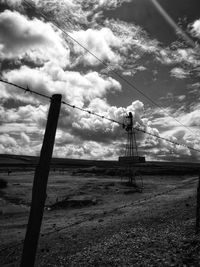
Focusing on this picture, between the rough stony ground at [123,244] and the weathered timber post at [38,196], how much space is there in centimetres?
391

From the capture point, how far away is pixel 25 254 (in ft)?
19.7

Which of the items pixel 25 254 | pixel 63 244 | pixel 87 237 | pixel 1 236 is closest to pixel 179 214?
pixel 87 237

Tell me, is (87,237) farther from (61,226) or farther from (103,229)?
(61,226)

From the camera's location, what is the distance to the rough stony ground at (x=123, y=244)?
9.09 m

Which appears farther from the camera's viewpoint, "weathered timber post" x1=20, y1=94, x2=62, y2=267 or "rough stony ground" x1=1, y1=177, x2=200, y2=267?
"rough stony ground" x1=1, y1=177, x2=200, y2=267

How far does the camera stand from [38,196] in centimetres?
609

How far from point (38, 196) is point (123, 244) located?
606cm

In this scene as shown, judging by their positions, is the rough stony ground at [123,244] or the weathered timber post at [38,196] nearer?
the weathered timber post at [38,196]

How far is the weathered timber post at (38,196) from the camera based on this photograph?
236 inches

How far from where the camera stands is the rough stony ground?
909 centimetres

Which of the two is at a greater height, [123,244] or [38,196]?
[38,196]

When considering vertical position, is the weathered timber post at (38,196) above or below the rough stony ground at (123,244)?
above

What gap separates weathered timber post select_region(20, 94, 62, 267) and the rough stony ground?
3.91m

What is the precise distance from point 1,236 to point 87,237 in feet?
16.7
